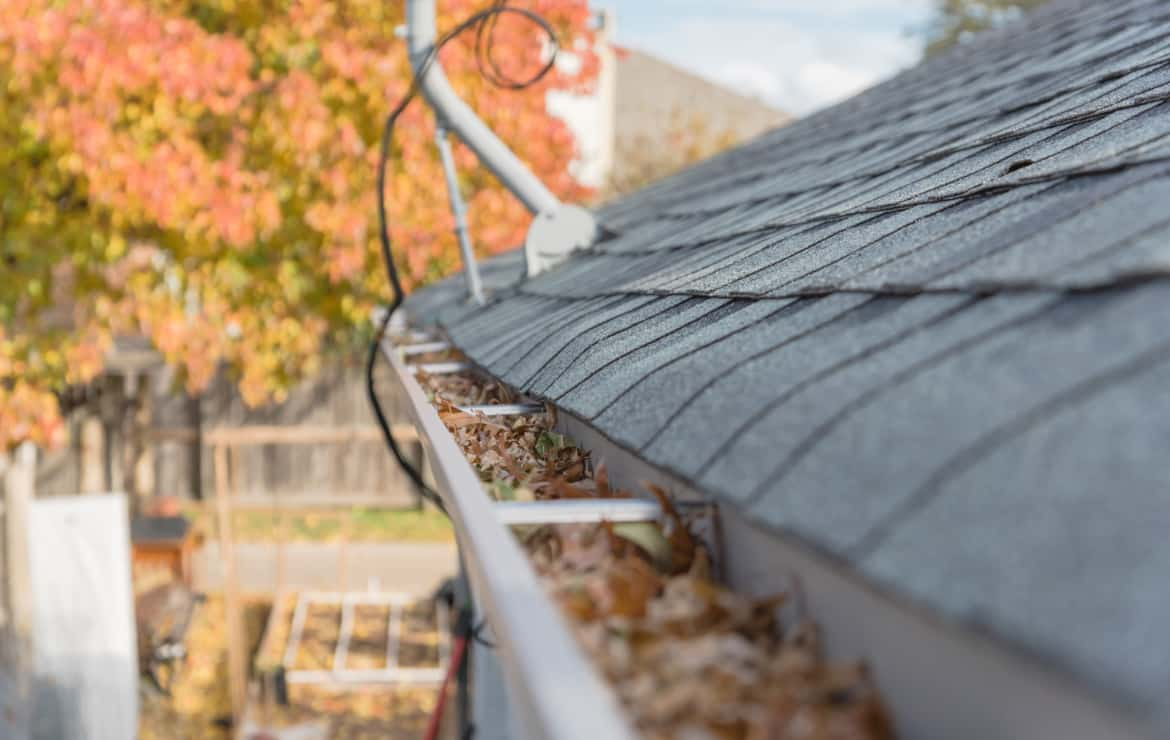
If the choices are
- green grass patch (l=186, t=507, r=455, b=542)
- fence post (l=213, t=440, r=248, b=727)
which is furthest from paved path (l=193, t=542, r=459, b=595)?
fence post (l=213, t=440, r=248, b=727)

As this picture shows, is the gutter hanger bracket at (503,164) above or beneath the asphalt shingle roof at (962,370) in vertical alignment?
above

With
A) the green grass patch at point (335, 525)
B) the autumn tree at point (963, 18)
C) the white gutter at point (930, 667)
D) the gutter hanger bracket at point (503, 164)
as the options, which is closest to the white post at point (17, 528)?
the green grass patch at point (335, 525)

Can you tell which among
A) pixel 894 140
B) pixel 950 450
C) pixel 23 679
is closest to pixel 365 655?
pixel 23 679

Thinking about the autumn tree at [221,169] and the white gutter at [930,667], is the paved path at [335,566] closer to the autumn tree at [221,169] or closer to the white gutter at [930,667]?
the autumn tree at [221,169]

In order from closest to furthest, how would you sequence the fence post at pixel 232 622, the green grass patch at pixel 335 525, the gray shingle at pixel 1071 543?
1. the gray shingle at pixel 1071 543
2. the fence post at pixel 232 622
3. the green grass patch at pixel 335 525

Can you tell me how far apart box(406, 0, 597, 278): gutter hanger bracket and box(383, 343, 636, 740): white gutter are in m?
3.80

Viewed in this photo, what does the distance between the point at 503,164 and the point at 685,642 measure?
4.27 meters

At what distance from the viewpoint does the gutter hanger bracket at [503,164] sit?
5270mm

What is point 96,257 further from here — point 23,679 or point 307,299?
point 23,679

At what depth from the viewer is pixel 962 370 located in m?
1.37

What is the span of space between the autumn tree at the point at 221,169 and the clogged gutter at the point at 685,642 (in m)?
7.04

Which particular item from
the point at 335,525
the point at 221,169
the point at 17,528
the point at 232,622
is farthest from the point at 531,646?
the point at 335,525

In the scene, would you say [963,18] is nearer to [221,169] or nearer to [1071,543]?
[221,169]

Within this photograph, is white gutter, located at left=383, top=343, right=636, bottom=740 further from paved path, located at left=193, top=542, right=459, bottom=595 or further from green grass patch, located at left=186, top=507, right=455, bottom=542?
green grass patch, located at left=186, top=507, right=455, bottom=542
